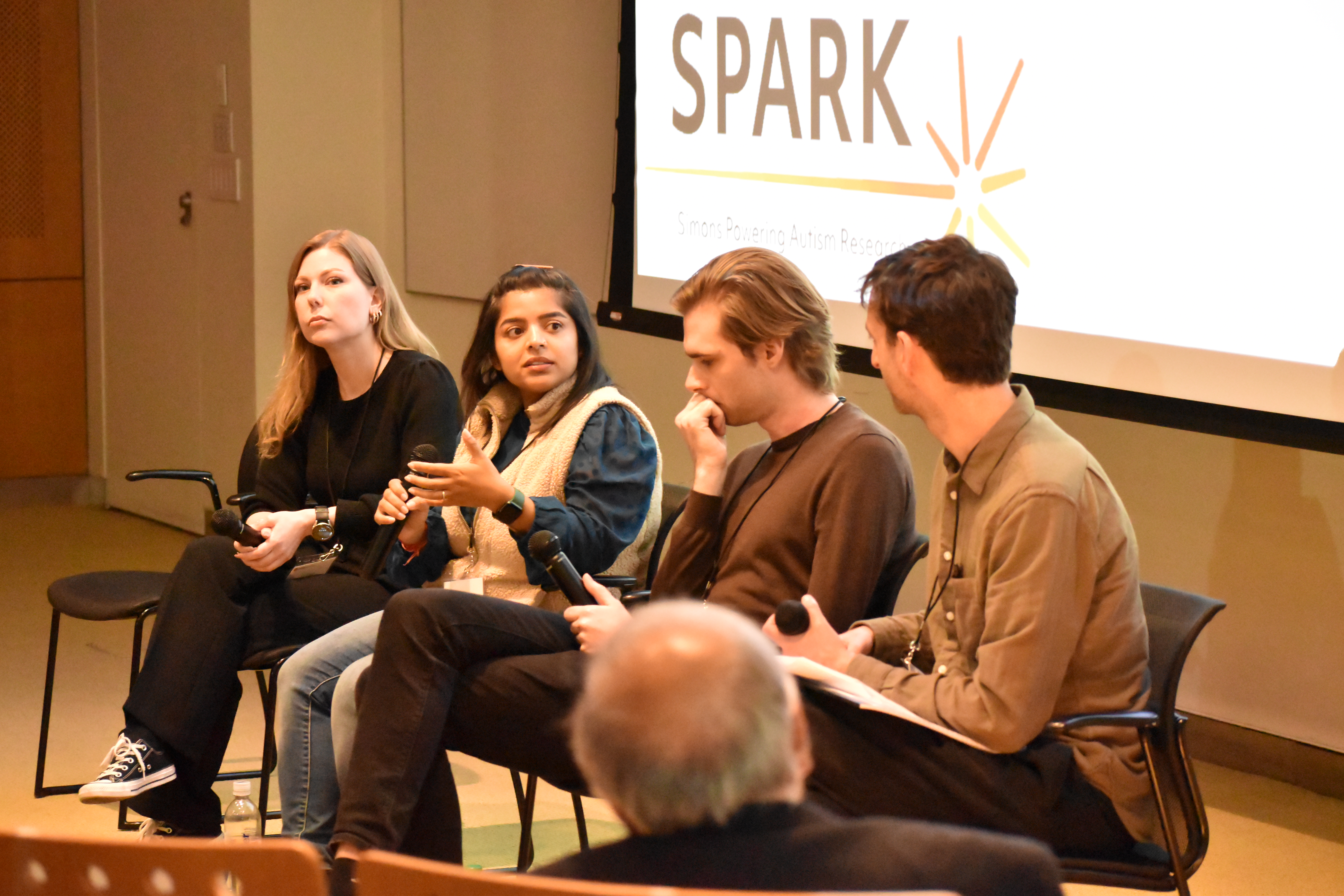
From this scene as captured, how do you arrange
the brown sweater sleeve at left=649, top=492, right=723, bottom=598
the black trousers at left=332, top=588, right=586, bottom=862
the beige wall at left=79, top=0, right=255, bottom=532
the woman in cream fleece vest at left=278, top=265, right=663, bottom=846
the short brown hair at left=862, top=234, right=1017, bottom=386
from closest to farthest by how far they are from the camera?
the short brown hair at left=862, top=234, right=1017, bottom=386, the black trousers at left=332, top=588, right=586, bottom=862, the brown sweater sleeve at left=649, top=492, right=723, bottom=598, the woman in cream fleece vest at left=278, top=265, right=663, bottom=846, the beige wall at left=79, top=0, right=255, bottom=532

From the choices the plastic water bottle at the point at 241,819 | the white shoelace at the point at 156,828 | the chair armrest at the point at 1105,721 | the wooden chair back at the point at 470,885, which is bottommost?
the plastic water bottle at the point at 241,819

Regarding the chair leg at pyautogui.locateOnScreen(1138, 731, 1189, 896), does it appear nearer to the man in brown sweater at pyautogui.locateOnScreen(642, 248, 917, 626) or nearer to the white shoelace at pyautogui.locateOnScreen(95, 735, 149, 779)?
the man in brown sweater at pyautogui.locateOnScreen(642, 248, 917, 626)

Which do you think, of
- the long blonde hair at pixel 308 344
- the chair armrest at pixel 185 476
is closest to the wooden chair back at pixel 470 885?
the long blonde hair at pixel 308 344

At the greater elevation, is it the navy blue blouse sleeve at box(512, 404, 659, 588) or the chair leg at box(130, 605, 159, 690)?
the navy blue blouse sleeve at box(512, 404, 659, 588)

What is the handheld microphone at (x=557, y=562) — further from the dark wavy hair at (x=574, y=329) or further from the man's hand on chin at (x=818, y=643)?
the dark wavy hair at (x=574, y=329)

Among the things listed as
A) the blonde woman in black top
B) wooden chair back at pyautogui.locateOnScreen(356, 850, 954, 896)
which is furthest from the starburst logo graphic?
wooden chair back at pyautogui.locateOnScreen(356, 850, 954, 896)

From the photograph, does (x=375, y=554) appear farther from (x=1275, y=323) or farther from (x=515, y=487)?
(x=1275, y=323)

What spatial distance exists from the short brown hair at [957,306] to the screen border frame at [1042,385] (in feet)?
2.99

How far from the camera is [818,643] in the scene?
6.64ft

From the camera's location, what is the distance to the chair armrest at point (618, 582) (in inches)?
106

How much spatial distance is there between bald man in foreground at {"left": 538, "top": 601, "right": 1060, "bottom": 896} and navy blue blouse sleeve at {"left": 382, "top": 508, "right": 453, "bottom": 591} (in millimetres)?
1821

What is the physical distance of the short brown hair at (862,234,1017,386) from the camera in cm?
194

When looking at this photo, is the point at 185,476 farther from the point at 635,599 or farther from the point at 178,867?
the point at 178,867

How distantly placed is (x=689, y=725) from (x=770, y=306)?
1355mm
